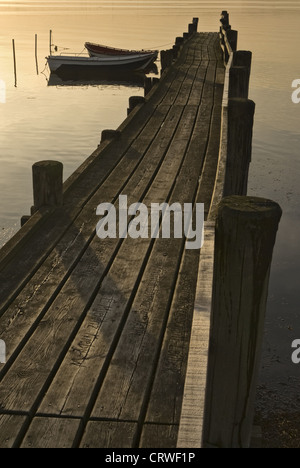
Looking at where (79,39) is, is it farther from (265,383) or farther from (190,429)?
(190,429)

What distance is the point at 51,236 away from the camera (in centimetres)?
665

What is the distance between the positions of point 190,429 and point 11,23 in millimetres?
113741

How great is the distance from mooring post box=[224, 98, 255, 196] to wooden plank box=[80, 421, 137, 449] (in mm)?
3448

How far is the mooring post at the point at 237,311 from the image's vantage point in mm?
3168

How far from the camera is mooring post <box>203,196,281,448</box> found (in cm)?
317

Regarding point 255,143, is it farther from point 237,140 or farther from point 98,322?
point 98,322

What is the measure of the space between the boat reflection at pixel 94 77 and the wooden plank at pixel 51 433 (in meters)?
37.5

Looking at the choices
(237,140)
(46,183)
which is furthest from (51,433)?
(237,140)

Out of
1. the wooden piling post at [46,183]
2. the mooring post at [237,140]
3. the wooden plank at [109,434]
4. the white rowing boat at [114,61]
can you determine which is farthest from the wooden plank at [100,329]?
the white rowing boat at [114,61]

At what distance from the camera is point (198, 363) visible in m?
3.40

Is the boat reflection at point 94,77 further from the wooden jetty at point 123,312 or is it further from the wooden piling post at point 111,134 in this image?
the wooden jetty at point 123,312

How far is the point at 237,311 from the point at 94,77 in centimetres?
3961

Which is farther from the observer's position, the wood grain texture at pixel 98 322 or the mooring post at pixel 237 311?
the wood grain texture at pixel 98 322
